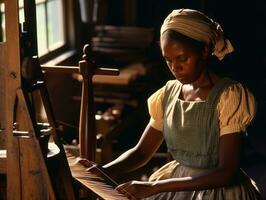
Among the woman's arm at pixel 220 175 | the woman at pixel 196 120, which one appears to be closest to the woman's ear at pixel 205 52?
the woman at pixel 196 120

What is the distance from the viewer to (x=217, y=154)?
2.39 m

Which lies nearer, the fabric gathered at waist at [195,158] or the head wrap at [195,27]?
the head wrap at [195,27]

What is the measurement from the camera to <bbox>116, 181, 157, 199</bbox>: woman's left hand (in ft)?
6.95

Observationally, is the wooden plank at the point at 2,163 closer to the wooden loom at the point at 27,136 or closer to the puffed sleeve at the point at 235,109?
the wooden loom at the point at 27,136

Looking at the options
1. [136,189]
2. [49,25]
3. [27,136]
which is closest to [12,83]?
[27,136]

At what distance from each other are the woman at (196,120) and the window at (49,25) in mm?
2772

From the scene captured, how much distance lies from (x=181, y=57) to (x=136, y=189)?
492mm

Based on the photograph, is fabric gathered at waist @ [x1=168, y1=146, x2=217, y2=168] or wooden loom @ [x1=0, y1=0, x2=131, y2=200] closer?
wooden loom @ [x1=0, y1=0, x2=131, y2=200]

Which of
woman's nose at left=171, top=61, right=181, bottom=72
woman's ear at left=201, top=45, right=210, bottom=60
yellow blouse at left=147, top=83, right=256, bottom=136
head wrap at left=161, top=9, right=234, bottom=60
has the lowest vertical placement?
yellow blouse at left=147, top=83, right=256, bottom=136

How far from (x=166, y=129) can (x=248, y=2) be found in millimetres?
4368

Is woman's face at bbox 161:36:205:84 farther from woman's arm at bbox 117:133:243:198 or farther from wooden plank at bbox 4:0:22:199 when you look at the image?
wooden plank at bbox 4:0:22:199

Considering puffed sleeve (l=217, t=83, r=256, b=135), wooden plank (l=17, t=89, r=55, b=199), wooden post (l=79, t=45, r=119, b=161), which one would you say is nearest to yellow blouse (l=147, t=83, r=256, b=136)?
puffed sleeve (l=217, t=83, r=256, b=135)

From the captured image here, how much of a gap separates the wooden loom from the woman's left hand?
0.06m

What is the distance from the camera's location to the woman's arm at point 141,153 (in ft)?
8.49
